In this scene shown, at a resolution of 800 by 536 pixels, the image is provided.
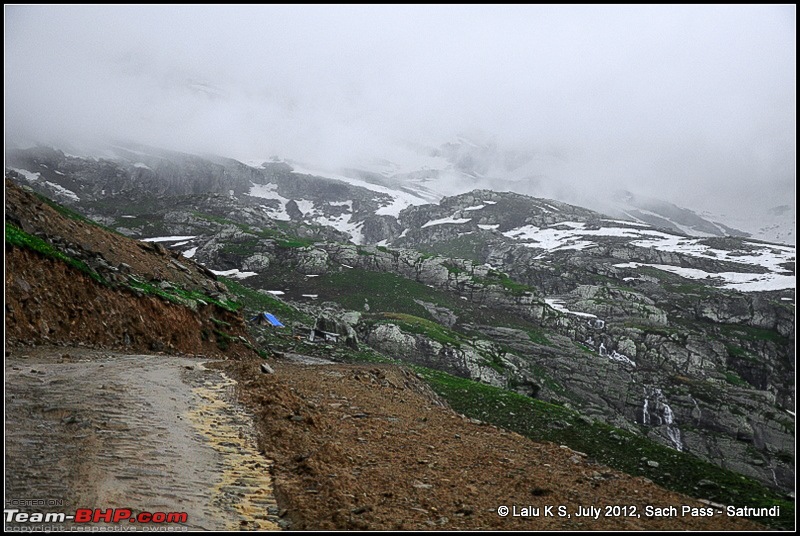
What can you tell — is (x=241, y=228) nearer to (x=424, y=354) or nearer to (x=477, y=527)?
(x=424, y=354)

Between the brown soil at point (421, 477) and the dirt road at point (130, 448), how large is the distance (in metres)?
0.79

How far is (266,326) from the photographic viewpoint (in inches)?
2142

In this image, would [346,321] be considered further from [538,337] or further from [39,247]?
[538,337]

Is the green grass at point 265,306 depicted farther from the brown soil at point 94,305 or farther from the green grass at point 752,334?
the green grass at point 752,334

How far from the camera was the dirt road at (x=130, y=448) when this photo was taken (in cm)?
698

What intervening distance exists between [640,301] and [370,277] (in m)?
A: 94.8

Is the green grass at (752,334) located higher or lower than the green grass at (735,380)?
higher

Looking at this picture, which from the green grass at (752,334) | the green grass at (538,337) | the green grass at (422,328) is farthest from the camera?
the green grass at (752,334)

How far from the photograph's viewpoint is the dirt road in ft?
Result: 22.9

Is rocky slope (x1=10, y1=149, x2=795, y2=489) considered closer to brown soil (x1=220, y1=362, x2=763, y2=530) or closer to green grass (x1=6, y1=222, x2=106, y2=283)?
green grass (x1=6, y1=222, x2=106, y2=283)

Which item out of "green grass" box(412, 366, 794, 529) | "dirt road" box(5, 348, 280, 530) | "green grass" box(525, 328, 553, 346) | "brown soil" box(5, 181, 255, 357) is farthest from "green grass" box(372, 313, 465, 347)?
"dirt road" box(5, 348, 280, 530)

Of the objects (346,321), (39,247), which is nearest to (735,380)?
(346,321)

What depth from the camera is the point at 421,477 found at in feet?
33.6

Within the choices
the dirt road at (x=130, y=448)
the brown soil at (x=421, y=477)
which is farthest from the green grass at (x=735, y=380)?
the dirt road at (x=130, y=448)
